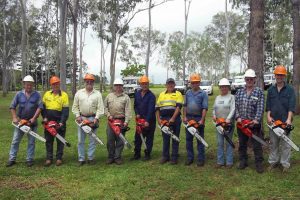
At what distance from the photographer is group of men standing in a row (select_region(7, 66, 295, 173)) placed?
7.63 metres

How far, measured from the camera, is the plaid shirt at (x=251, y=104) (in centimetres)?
756

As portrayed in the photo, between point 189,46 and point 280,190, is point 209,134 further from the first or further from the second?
point 189,46

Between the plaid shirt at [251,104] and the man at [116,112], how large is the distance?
2.52 meters

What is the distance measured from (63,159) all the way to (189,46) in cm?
7003

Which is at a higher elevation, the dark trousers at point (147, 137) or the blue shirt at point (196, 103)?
the blue shirt at point (196, 103)

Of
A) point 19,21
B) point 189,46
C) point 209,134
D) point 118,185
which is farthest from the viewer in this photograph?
point 189,46

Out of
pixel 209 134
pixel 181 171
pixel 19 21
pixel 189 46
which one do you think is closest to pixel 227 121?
pixel 181 171

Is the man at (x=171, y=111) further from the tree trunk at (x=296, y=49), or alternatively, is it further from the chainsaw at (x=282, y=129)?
the tree trunk at (x=296, y=49)

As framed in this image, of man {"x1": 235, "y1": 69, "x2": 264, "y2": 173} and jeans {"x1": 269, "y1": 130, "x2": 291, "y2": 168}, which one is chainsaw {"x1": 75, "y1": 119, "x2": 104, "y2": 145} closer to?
man {"x1": 235, "y1": 69, "x2": 264, "y2": 173}

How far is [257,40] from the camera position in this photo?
31.2ft

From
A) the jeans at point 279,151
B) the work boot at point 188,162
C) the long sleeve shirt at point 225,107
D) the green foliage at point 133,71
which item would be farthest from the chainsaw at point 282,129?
the green foliage at point 133,71

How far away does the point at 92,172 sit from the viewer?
26.0 ft

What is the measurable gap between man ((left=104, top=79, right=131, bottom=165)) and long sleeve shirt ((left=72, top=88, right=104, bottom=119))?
0.25m

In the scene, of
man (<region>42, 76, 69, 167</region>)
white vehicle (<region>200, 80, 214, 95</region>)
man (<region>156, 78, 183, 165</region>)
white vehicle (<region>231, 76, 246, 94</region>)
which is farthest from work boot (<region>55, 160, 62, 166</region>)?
white vehicle (<region>200, 80, 214, 95</region>)
